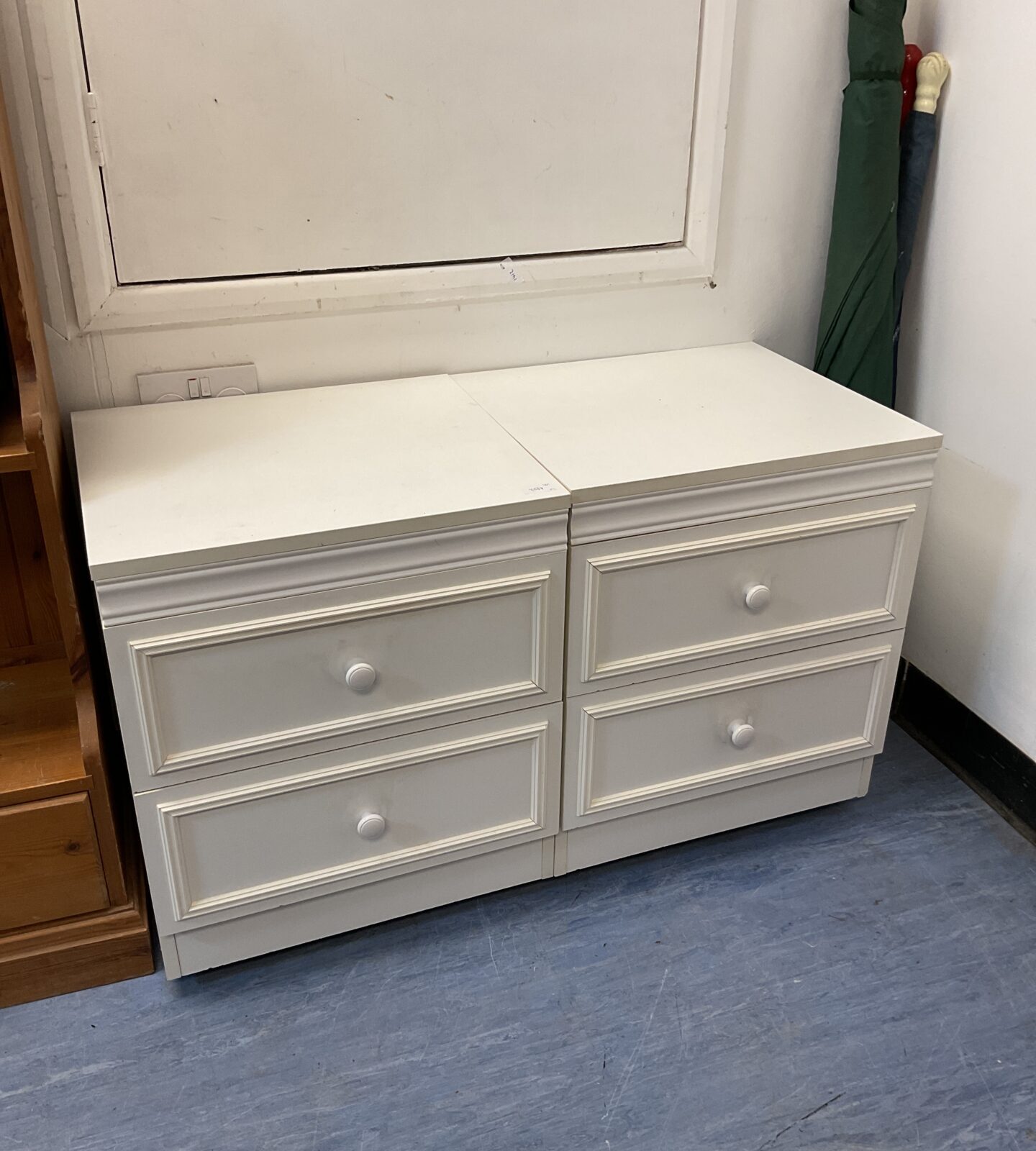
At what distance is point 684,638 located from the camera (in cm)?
155

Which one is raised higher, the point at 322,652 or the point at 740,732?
the point at 322,652

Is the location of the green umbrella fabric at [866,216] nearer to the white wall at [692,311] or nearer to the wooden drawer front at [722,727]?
the white wall at [692,311]

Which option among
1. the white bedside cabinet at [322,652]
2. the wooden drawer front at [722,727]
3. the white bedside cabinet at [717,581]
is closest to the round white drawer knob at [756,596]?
the white bedside cabinet at [717,581]

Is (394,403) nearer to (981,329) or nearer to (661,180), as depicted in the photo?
(661,180)

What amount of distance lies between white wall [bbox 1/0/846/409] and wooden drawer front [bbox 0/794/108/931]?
1.94 feet

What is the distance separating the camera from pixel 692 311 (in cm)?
189

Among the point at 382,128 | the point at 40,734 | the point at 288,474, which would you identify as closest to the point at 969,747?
the point at 288,474

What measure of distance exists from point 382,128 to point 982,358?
1.04 meters

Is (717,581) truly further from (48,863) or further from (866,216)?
(48,863)

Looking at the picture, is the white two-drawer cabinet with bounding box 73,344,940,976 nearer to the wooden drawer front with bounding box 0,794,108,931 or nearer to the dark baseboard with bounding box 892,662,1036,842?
the wooden drawer front with bounding box 0,794,108,931

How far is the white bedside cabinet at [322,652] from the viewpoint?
1.28 m

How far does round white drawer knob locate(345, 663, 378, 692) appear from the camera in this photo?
1.36 metres

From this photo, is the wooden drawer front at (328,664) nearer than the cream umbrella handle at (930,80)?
Yes

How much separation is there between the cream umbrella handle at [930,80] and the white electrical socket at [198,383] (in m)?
1.17
